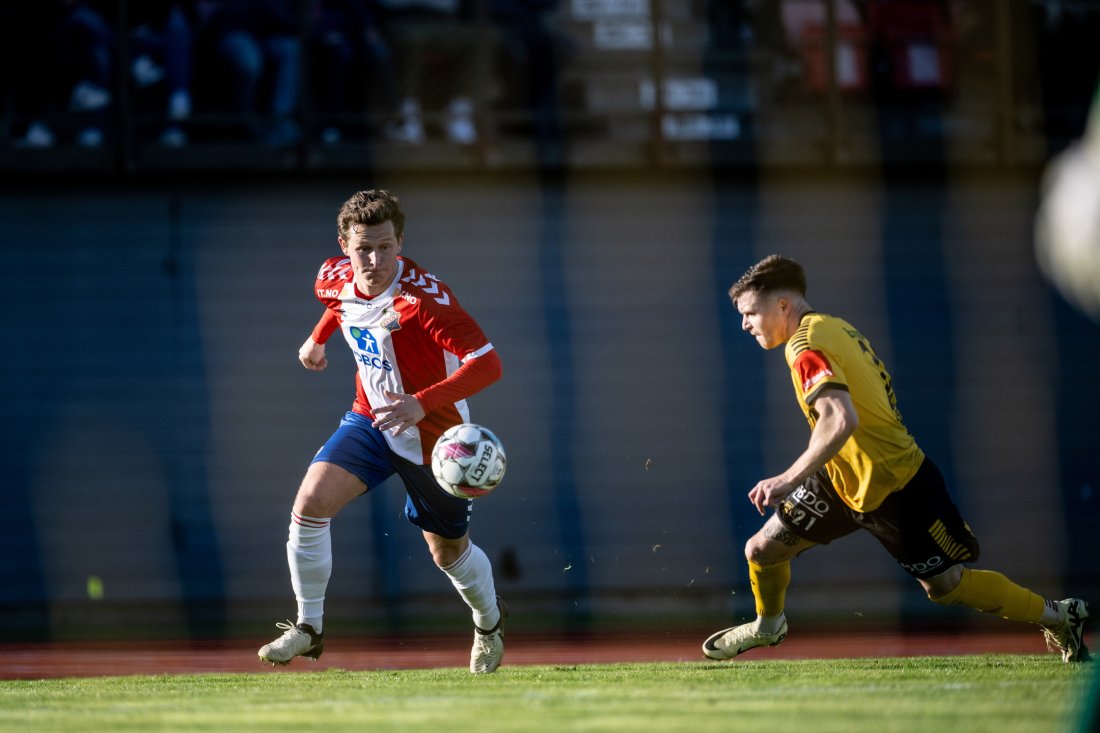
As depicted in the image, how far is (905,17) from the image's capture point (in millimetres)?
12445

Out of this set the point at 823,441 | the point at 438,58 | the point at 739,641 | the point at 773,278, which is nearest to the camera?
the point at 823,441

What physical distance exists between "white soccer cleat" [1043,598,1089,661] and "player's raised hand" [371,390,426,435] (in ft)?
10.0

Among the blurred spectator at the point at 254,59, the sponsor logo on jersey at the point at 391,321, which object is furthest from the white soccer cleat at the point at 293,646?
the blurred spectator at the point at 254,59

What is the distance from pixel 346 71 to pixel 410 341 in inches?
249

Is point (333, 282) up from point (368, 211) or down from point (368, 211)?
down

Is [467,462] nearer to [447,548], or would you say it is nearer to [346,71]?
[447,548]

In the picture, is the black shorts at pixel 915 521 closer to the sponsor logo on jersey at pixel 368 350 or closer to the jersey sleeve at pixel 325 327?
the sponsor logo on jersey at pixel 368 350

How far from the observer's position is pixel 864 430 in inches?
241

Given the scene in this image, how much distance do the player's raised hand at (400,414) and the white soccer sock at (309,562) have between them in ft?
2.09

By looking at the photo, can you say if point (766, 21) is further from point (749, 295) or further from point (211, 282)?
point (749, 295)

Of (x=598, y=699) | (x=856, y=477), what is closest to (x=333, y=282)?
(x=598, y=699)

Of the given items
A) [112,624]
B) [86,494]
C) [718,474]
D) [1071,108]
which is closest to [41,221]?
[86,494]

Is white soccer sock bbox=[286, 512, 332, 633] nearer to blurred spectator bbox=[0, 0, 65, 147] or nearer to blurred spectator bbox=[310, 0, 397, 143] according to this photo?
blurred spectator bbox=[310, 0, 397, 143]

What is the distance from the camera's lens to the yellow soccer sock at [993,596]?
6.37 metres
